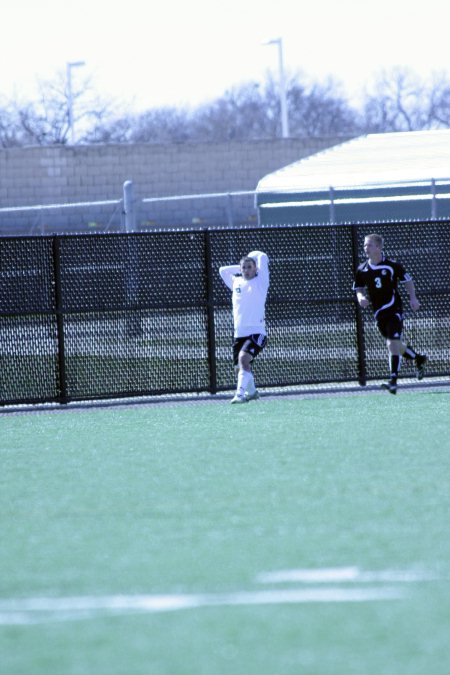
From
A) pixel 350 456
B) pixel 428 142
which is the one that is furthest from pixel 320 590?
pixel 428 142

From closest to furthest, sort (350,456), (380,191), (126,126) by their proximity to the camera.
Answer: (350,456), (380,191), (126,126)

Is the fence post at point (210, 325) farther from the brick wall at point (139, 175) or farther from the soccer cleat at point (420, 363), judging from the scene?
the brick wall at point (139, 175)

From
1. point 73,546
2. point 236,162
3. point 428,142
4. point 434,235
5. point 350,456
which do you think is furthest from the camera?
point 236,162

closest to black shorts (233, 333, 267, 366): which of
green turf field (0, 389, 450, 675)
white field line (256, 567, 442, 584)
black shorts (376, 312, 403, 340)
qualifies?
black shorts (376, 312, 403, 340)

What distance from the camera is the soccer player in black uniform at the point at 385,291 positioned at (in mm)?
16406

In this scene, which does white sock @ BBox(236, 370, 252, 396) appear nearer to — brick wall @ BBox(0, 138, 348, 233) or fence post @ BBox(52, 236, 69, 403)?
fence post @ BBox(52, 236, 69, 403)

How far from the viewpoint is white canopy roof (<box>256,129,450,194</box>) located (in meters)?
28.0

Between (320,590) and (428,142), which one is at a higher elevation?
(428,142)

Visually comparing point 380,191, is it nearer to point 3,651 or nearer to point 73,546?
point 73,546

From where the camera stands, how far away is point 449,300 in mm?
18531

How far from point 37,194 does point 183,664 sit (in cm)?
3733

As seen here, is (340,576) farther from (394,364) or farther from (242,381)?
(394,364)

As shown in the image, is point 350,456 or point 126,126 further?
point 126,126

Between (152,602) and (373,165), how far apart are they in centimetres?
2353
